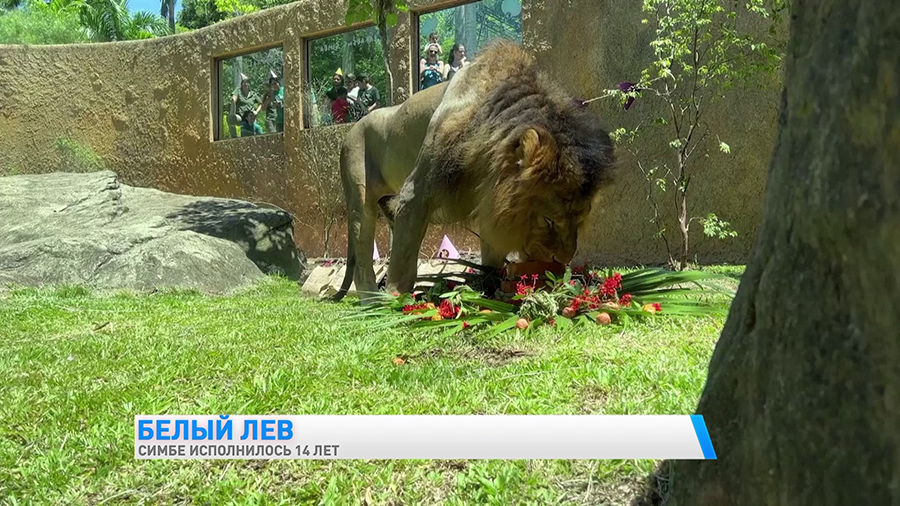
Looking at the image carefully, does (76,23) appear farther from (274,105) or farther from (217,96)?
(274,105)

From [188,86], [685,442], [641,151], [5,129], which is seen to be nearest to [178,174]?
[188,86]

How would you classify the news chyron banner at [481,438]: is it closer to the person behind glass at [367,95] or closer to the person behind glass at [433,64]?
the person behind glass at [433,64]

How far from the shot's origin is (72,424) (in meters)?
2.29

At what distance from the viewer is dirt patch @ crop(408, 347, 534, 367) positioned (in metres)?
3.06

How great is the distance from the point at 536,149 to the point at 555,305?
86cm

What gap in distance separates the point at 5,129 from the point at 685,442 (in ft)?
63.2

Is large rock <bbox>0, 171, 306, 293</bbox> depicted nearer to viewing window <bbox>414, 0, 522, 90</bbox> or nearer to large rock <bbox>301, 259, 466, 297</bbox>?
large rock <bbox>301, 259, 466, 297</bbox>

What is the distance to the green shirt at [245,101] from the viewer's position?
14.7 meters

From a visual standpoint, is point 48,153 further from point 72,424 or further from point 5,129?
point 72,424

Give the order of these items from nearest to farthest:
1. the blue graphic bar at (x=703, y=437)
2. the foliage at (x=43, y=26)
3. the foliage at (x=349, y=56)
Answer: the blue graphic bar at (x=703, y=437) → the foliage at (x=349, y=56) → the foliage at (x=43, y=26)

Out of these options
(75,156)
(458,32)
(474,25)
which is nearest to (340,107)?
(458,32)

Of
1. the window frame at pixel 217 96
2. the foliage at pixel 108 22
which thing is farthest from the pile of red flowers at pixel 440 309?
the foliage at pixel 108 22

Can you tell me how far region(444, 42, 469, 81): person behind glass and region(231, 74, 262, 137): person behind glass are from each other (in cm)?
469

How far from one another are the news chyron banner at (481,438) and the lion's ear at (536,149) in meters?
2.48
